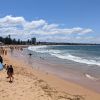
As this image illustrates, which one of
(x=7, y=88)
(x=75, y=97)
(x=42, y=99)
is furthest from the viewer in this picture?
(x=7, y=88)

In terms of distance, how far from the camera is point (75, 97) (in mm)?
15539

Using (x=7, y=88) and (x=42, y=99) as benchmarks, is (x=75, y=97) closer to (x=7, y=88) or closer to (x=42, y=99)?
(x=42, y=99)

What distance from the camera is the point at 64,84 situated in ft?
68.0

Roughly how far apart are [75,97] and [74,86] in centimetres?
443

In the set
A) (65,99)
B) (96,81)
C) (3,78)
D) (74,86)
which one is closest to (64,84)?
(74,86)

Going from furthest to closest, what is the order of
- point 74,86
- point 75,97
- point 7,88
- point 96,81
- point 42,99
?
point 96,81
point 74,86
point 7,88
point 75,97
point 42,99

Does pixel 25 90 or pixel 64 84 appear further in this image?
pixel 64 84

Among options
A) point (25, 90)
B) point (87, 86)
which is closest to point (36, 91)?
point (25, 90)

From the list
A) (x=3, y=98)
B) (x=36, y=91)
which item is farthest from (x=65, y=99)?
(x=3, y=98)

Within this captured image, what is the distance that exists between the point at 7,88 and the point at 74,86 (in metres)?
5.58

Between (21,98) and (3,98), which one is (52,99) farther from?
(3,98)

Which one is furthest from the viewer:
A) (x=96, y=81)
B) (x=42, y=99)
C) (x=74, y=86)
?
(x=96, y=81)

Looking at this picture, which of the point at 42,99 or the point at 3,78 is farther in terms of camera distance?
the point at 3,78

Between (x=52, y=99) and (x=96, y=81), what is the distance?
880cm
